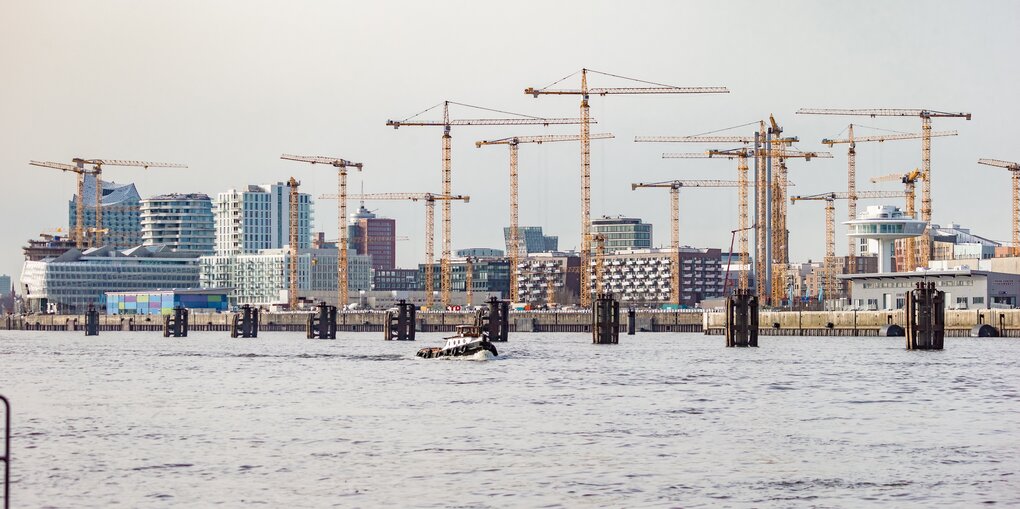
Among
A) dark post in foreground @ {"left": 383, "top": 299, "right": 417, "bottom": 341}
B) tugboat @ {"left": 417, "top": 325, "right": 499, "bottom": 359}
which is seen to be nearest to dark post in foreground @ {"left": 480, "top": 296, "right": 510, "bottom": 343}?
dark post in foreground @ {"left": 383, "top": 299, "right": 417, "bottom": 341}

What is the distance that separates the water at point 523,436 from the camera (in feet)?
148

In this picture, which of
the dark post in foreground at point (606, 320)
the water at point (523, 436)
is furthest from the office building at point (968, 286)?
the water at point (523, 436)

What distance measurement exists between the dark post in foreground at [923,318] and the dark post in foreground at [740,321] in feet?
71.8

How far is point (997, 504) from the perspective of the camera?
42.1 meters

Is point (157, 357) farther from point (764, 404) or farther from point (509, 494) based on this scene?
point (509, 494)

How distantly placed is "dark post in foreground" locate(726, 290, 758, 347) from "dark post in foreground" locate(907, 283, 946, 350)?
71.8 ft

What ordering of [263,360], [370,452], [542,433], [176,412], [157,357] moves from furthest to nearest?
[157,357], [263,360], [176,412], [542,433], [370,452]

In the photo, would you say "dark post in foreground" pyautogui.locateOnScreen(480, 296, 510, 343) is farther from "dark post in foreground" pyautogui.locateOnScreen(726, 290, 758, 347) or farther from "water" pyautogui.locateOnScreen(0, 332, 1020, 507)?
"water" pyautogui.locateOnScreen(0, 332, 1020, 507)

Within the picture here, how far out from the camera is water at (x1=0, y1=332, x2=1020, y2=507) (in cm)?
4500

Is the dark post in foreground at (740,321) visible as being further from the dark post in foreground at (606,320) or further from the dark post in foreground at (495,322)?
the dark post in foreground at (495,322)

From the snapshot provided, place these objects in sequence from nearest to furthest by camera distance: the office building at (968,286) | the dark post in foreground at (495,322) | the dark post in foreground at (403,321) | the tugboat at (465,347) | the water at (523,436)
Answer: the water at (523,436) < the tugboat at (465,347) < the dark post in foreground at (495,322) < the office building at (968,286) < the dark post in foreground at (403,321)

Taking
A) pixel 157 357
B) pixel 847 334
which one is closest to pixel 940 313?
pixel 847 334

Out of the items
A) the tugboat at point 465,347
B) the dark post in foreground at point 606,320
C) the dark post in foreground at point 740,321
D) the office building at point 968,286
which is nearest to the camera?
the tugboat at point 465,347

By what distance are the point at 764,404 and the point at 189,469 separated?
108 ft
